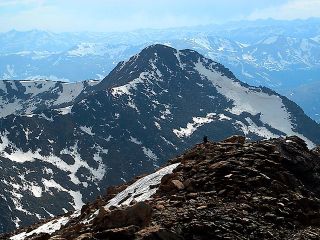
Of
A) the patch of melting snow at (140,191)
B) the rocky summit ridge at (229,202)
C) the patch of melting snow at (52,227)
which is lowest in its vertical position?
the patch of melting snow at (52,227)

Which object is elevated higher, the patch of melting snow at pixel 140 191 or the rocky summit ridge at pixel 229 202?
the rocky summit ridge at pixel 229 202

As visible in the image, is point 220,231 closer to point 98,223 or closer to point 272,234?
point 272,234

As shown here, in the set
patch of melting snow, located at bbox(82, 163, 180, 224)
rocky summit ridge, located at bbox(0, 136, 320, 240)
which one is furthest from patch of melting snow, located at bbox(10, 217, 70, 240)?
rocky summit ridge, located at bbox(0, 136, 320, 240)

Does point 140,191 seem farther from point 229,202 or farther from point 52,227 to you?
point 52,227

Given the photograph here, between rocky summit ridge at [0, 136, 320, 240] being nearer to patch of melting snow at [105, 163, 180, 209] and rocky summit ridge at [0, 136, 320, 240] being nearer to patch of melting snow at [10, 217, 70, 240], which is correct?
patch of melting snow at [105, 163, 180, 209]

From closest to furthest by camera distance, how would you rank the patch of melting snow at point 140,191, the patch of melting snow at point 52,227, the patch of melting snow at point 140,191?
the patch of melting snow at point 140,191, the patch of melting snow at point 140,191, the patch of melting snow at point 52,227

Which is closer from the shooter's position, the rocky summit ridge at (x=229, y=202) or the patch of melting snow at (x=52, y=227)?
the rocky summit ridge at (x=229, y=202)

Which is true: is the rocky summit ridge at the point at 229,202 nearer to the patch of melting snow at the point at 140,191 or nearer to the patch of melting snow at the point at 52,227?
the patch of melting snow at the point at 140,191

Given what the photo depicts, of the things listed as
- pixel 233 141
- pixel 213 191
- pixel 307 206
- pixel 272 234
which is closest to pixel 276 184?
pixel 307 206

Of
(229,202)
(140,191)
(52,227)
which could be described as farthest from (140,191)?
(52,227)

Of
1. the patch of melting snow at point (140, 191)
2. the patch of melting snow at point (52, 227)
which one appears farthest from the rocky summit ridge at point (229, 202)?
the patch of melting snow at point (52, 227)

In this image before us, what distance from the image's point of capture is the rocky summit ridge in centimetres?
2394

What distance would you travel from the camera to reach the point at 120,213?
24.6 meters

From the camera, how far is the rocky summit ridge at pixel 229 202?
23.9 meters
